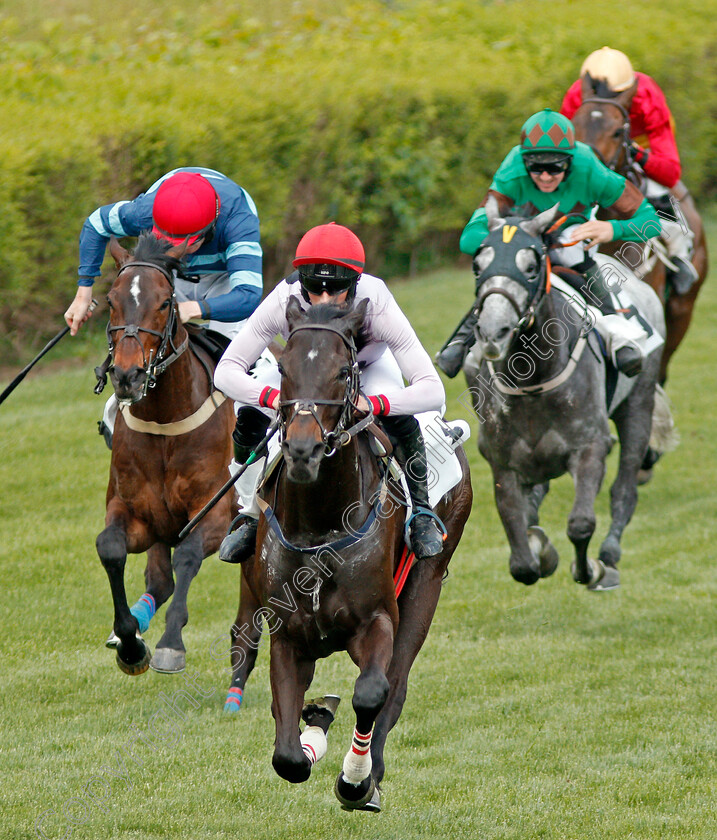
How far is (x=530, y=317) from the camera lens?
19.8 feet

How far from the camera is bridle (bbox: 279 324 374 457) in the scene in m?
3.64

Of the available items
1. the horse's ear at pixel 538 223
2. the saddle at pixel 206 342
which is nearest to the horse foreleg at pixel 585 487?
the horse's ear at pixel 538 223

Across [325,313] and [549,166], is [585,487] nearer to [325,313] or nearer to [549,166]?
[549,166]

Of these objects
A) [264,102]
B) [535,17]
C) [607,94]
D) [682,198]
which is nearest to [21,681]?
[607,94]

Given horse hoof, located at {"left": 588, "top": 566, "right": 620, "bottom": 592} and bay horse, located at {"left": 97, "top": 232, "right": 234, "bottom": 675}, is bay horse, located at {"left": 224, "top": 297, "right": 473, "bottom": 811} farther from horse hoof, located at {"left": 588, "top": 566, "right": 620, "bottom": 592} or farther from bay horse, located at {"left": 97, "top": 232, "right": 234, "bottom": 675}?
horse hoof, located at {"left": 588, "top": 566, "right": 620, "bottom": 592}

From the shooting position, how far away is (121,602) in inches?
213

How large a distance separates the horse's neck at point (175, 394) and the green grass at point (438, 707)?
1.43 m

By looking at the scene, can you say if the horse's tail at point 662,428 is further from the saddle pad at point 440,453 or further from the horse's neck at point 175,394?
the horse's neck at point 175,394

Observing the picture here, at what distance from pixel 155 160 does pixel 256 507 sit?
26.2 feet

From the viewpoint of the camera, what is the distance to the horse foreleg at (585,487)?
6480 millimetres

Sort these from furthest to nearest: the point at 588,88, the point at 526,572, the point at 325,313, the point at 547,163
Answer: the point at 588,88 → the point at 547,163 → the point at 526,572 → the point at 325,313

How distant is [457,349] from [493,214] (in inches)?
31.4

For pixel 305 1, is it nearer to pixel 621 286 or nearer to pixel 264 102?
pixel 264 102

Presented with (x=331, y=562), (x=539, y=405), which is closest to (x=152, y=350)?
(x=331, y=562)
